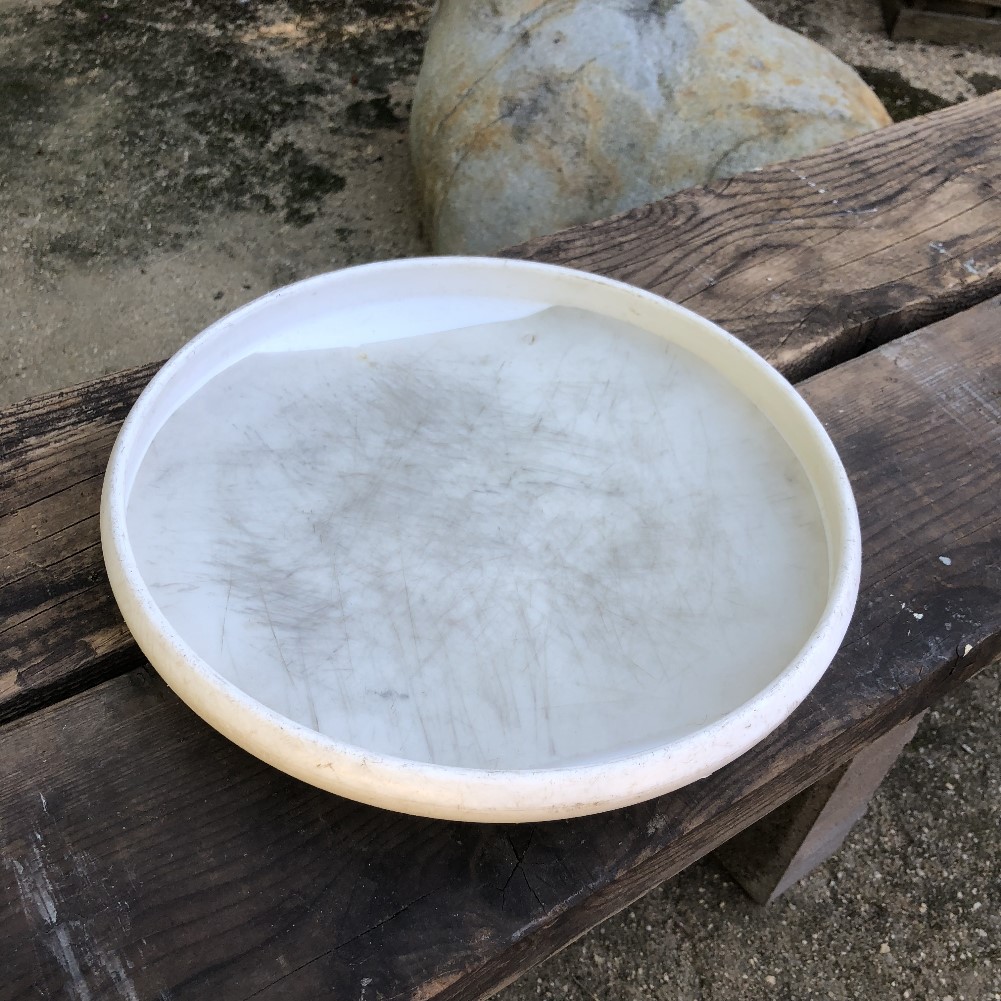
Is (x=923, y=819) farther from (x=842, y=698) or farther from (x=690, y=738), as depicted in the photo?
(x=690, y=738)

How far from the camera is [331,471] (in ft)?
2.97

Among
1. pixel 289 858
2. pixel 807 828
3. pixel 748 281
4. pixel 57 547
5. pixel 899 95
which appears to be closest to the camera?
pixel 289 858

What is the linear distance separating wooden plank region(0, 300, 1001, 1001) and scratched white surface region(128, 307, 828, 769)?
66 millimetres

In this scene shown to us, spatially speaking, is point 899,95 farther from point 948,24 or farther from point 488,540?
point 488,540

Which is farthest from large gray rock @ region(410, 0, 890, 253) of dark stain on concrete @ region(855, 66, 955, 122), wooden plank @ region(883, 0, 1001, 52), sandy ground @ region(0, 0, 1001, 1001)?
wooden plank @ region(883, 0, 1001, 52)

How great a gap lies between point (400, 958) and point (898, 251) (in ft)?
3.36

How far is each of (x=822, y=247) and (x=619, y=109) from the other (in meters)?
1.10

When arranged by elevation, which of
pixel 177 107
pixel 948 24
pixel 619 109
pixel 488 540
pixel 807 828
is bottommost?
pixel 807 828

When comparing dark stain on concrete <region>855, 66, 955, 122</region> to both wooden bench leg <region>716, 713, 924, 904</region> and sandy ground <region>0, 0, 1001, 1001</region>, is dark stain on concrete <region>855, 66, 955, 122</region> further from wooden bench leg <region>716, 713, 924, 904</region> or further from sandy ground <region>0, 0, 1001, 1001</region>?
wooden bench leg <region>716, 713, 924, 904</region>

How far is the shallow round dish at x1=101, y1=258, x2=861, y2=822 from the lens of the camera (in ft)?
2.17

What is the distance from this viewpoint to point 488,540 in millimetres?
870

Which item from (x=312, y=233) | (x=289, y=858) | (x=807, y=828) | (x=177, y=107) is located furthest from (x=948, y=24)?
(x=289, y=858)

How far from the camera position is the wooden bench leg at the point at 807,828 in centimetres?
128

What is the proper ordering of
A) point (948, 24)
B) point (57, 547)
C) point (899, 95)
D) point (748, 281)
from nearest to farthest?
point (57, 547) → point (748, 281) → point (899, 95) → point (948, 24)
